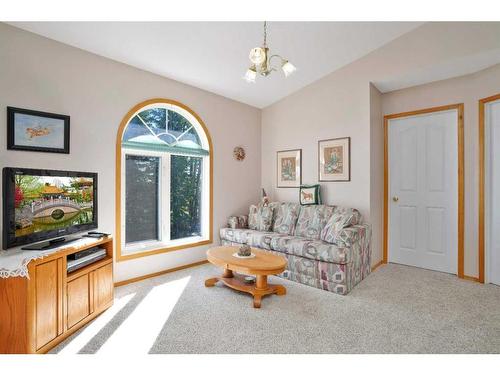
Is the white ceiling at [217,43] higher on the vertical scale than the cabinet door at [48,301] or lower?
higher

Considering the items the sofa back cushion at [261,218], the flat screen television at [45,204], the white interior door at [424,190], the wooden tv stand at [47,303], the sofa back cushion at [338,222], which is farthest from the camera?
the sofa back cushion at [261,218]

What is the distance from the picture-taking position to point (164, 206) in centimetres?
359

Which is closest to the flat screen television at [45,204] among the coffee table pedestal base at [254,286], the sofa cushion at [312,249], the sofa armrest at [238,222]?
the coffee table pedestal base at [254,286]

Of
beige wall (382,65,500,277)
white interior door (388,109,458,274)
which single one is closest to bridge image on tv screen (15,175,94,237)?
white interior door (388,109,458,274)

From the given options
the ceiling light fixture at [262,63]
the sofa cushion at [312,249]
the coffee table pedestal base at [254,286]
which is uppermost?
the ceiling light fixture at [262,63]

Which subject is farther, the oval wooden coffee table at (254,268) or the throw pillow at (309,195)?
the throw pillow at (309,195)

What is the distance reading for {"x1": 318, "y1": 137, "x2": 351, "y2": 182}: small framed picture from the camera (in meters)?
3.73

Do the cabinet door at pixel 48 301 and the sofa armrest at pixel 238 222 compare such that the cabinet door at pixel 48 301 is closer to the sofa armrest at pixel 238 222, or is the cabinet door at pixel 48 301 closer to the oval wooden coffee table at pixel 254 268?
the oval wooden coffee table at pixel 254 268

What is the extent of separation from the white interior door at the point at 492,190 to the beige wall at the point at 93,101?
130 inches

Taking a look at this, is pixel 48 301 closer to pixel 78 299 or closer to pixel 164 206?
pixel 78 299

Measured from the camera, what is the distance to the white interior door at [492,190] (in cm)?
302

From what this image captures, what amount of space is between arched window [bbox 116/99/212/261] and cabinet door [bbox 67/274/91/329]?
85cm

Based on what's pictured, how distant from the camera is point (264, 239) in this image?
352 centimetres
